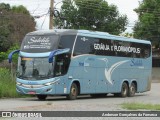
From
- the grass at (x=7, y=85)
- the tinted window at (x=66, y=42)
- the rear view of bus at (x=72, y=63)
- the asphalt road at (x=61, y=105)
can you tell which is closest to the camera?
the asphalt road at (x=61, y=105)

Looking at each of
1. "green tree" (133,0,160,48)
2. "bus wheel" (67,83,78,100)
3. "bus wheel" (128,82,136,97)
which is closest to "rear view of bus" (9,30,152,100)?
"bus wheel" (67,83,78,100)

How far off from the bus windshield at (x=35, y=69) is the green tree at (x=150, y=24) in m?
39.8

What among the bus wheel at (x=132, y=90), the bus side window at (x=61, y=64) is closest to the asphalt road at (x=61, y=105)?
the bus side window at (x=61, y=64)

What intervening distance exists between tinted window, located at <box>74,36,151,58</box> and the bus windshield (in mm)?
1966

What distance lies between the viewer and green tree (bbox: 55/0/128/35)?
6109cm

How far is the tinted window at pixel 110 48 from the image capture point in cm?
2760

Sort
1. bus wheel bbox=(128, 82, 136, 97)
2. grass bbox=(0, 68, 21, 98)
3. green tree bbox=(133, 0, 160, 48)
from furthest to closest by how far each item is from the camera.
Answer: green tree bbox=(133, 0, 160, 48), bus wheel bbox=(128, 82, 136, 97), grass bbox=(0, 68, 21, 98)

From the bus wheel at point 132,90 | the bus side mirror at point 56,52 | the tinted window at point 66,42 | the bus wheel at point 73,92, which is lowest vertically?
the bus wheel at point 132,90

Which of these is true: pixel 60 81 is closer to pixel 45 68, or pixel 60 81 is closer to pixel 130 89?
pixel 45 68

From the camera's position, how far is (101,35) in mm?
29656

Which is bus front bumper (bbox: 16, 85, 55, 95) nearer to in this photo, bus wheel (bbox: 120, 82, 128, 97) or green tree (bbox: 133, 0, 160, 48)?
bus wheel (bbox: 120, 82, 128, 97)

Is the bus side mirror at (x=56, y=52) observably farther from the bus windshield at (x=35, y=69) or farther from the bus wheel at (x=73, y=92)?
the bus wheel at (x=73, y=92)

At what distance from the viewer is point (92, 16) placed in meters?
61.8

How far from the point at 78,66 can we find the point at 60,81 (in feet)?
5.56
